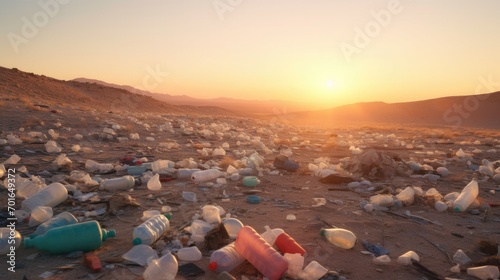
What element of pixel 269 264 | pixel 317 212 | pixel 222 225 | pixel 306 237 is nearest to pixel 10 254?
pixel 222 225

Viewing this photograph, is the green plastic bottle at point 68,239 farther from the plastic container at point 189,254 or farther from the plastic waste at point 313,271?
the plastic waste at point 313,271

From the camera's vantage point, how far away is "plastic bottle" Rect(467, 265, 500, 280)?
2.30 m

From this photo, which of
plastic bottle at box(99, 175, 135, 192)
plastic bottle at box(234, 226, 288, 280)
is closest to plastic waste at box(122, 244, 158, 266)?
plastic bottle at box(234, 226, 288, 280)

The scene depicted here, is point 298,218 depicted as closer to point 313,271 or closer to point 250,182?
point 313,271

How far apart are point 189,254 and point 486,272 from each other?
2008 mm

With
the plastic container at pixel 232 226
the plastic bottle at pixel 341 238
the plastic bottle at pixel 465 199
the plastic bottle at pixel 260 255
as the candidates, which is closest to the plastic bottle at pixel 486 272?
the plastic bottle at pixel 341 238

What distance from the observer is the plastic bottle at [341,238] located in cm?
267

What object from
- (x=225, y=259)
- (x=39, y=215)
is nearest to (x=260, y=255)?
(x=225, y=259)

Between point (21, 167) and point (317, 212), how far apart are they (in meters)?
3.82

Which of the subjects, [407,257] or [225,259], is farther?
[407,257]

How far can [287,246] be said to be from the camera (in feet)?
8.13

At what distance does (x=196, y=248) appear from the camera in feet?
7.90

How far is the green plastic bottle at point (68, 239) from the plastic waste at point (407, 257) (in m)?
2.15

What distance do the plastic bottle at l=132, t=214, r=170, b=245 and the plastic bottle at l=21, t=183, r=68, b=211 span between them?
3.91ft
